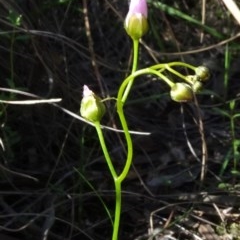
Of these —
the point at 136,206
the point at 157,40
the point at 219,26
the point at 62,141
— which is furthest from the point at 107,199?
the point at 219,26

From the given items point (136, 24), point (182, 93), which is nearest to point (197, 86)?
point (182, 93)

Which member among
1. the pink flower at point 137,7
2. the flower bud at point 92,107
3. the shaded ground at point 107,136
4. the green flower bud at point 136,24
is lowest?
the shaded ground at point 107,136

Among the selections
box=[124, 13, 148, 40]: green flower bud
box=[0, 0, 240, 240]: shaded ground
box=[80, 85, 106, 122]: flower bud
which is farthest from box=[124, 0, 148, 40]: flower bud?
box=[0, 0, 240, 240]: shaded ground

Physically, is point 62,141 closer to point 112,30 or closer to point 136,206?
point 136,206

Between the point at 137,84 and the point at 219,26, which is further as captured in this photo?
the point at 219,26

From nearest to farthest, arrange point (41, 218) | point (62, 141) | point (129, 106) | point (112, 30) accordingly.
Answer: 1. point (41, 218)
2. point (62, 141)
3. point (129, 106)
4. point (112, 30)

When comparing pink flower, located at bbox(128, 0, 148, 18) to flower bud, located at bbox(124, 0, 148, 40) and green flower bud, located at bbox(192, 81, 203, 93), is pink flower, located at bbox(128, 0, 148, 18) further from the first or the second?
green flower bud, located at bbox(192, 81, 203, 93)

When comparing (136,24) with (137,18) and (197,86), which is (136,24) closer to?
(137,18)

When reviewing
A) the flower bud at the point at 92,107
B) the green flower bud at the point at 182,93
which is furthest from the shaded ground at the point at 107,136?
the green flower bud at the point at 182,93

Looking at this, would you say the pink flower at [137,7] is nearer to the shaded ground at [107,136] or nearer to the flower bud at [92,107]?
the flower bud at [92,107]
